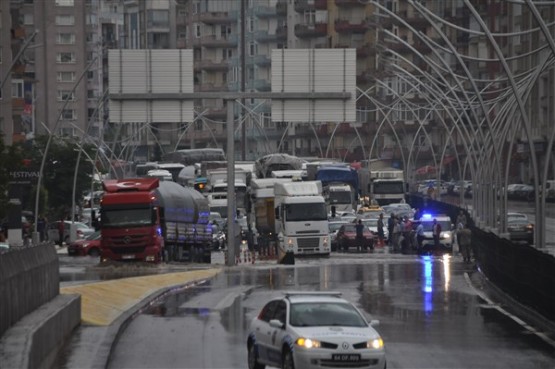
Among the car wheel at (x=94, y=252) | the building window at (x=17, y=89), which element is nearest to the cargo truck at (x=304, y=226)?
the car wheel at (x=94, y=252)

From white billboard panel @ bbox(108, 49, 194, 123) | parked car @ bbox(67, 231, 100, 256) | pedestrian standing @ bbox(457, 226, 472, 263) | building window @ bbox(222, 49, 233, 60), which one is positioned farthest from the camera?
building window @ bbox(222, 49, 233, 60)

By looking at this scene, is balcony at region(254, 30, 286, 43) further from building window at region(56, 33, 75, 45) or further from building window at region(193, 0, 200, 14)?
building window at region(56, 33, 75, 45)

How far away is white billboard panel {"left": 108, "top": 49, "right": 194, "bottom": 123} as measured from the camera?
5488 cm

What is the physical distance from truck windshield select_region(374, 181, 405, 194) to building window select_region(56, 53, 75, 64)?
86404 mm

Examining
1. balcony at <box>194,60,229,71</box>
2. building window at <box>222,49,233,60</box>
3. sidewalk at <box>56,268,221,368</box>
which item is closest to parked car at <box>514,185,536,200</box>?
sidewalk at <box>56,268,221,368</box>

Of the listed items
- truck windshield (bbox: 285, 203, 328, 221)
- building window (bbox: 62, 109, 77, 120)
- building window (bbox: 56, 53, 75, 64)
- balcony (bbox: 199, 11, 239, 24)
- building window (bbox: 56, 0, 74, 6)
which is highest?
building window (bbox: 56, 0, 74, 6)

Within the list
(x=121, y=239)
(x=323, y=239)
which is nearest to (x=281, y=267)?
(x=121, y=239)

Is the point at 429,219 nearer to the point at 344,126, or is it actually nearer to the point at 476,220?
the point at 476,220

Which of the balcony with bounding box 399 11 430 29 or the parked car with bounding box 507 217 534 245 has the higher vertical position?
the balcony with bounding box 399 11 430 29

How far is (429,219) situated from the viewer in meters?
68.7

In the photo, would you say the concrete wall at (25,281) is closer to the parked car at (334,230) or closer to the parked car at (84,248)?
the parked car at (84,248)

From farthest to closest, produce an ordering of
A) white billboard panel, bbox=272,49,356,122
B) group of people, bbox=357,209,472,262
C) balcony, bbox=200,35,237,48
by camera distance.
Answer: balcony, bbox=200,35,237,48, group of people, bbox=357,209,472,262, white billboard panel, bbox=272,49,356,122

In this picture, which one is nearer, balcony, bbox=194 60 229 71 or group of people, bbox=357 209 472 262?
group of people, bbox=357 209 472 262

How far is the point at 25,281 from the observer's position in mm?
24750
